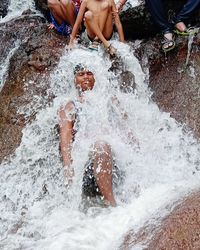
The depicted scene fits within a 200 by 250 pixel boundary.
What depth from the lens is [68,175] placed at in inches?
202

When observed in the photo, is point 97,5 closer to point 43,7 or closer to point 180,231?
point 43,7

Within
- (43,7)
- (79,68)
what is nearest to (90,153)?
(79,68)

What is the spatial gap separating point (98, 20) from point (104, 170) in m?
2.87

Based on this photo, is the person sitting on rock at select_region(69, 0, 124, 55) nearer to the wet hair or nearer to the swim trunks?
the wet hair

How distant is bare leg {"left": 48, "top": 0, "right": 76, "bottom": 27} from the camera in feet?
24.0

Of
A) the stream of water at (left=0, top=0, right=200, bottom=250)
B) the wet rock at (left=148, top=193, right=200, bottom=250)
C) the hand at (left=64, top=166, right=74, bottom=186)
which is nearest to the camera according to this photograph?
the wet rock at (left=148, top=193, right=200, bottom=250)

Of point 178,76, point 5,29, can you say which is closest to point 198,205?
point 178,76

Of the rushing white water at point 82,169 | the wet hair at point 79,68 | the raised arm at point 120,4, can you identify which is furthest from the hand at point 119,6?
the wet hair at point 79,68

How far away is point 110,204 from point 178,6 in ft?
13.0

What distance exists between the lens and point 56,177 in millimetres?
5516

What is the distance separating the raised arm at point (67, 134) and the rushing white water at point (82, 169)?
10 centimetres

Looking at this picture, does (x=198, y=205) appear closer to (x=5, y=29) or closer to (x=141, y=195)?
(x=141, y=195)

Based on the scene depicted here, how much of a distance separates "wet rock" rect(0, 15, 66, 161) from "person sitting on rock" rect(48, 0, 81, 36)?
0.16 m

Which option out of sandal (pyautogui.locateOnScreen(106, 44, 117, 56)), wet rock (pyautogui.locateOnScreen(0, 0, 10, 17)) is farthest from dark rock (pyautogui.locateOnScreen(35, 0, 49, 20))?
sandal (pyautogui.locateOnScreen(106, 44, 117, 56))
